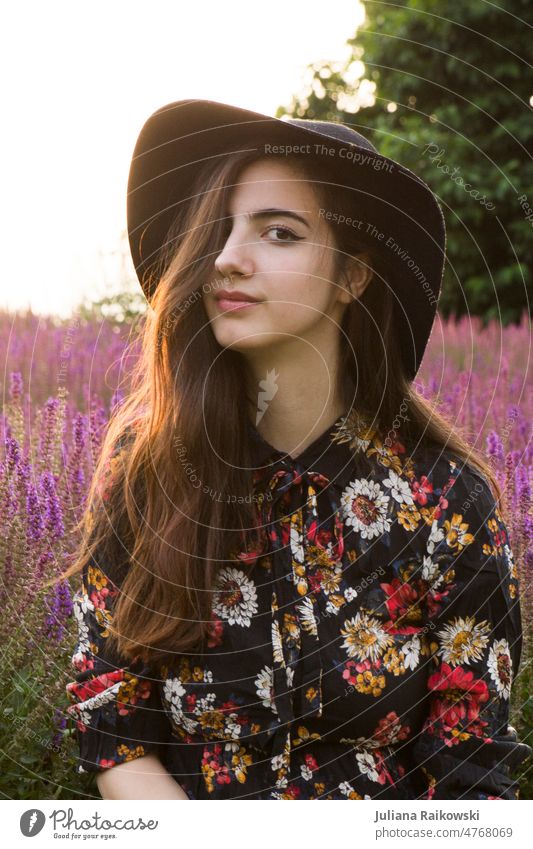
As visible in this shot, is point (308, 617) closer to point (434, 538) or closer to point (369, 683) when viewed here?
point (369, 683)

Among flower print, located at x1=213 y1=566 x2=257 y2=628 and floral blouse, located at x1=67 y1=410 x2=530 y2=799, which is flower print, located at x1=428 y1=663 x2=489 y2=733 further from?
flower print, located at x1=213 y1=566 x2=257 y2=628

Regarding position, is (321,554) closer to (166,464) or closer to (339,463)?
(339,463)

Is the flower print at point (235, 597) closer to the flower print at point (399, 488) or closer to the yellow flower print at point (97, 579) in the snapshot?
the yellow flower print at point (97, 579)

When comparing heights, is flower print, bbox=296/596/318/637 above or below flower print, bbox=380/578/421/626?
below

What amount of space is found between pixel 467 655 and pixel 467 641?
0.11 feet

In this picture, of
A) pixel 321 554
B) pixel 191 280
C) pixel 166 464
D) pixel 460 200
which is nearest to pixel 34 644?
pixel 166 464

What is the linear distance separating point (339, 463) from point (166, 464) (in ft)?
1.39

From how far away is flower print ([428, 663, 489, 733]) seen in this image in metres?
2.12

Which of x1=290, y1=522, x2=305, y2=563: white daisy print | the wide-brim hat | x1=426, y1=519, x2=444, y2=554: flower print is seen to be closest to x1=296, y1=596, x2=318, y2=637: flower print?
x1=290, y1=522, x2=305, y2=563: white daisy print

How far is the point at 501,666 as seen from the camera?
2.18 meters

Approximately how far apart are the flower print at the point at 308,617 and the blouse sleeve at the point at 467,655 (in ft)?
0.91

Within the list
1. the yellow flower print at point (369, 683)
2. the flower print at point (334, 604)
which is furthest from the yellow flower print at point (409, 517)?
the yellow flower print at point (369, 683)

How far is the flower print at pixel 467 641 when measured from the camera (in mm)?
2131

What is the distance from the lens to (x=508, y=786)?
7.15ft
